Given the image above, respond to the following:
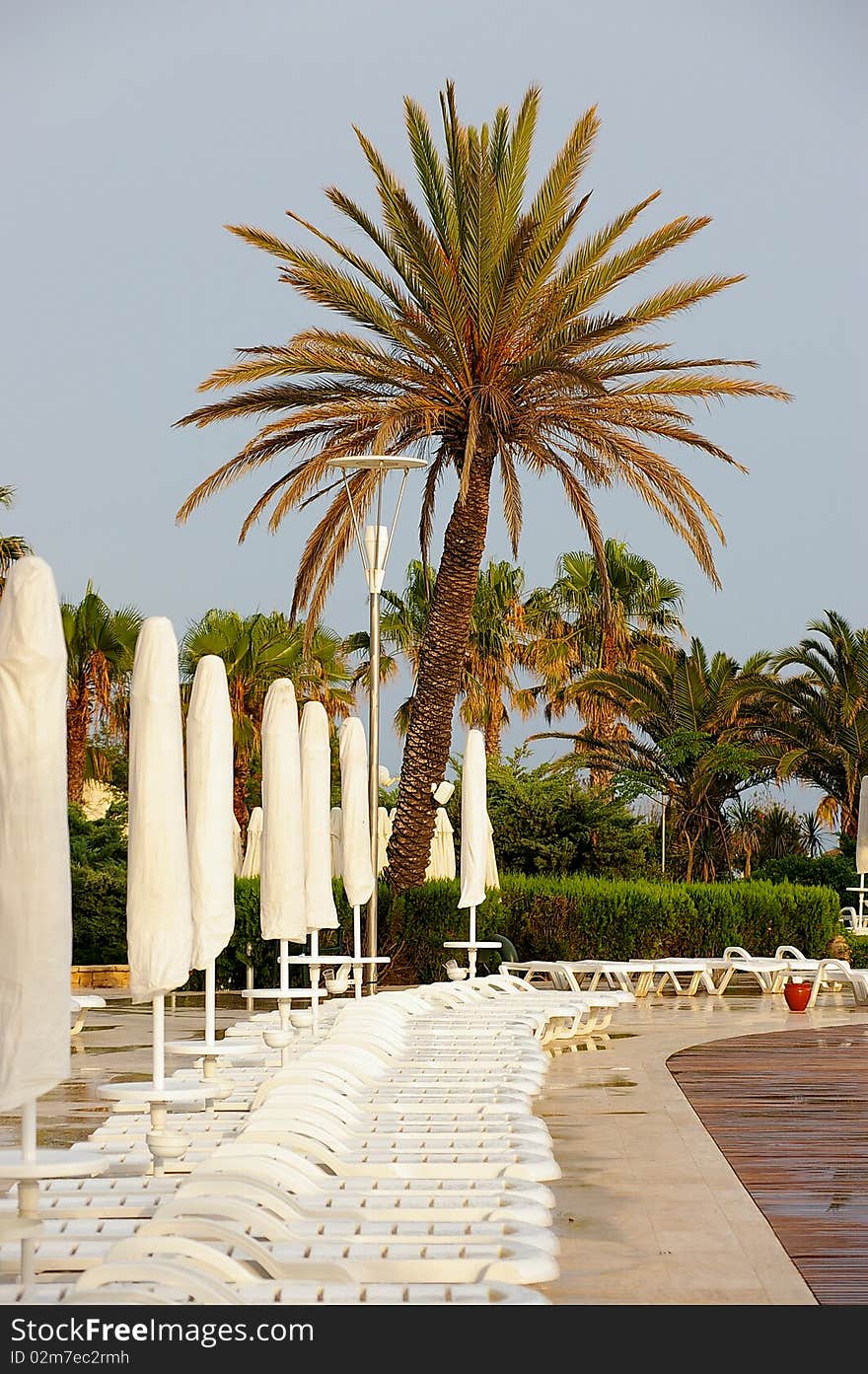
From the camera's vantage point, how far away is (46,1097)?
11.3 m

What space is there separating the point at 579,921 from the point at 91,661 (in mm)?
15564

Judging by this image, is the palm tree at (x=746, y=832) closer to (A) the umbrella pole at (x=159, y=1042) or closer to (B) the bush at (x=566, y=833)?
(B) the bush at (x=566, y=833)

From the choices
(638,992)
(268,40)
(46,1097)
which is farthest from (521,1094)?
(268,40)

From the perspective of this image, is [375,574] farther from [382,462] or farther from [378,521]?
[382,462]

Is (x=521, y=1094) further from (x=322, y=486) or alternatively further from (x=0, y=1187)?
(x=322, y=486)

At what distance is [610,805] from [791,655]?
5855 millimetres

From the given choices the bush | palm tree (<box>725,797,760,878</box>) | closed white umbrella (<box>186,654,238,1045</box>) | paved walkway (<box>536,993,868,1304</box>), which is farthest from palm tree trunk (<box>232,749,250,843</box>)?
closed white umbrella (<box>186,654,238,1045</box>)

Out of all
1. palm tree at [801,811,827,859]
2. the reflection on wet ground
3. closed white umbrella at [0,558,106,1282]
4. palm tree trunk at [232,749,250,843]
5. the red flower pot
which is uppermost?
palm tree trunk at [232,749,250,843]

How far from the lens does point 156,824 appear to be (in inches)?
250

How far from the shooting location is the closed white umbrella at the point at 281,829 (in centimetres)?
930

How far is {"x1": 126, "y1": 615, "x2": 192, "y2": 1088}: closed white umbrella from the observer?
635 cm

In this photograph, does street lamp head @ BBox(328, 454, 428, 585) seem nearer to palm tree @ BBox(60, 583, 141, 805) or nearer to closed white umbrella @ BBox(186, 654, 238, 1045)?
closed white umbrella @ BBox(186, 654, 238, 1045)

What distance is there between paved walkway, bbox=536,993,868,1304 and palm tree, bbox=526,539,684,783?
25490 millimetres

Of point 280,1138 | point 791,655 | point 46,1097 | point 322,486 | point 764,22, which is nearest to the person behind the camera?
point 280,1138
